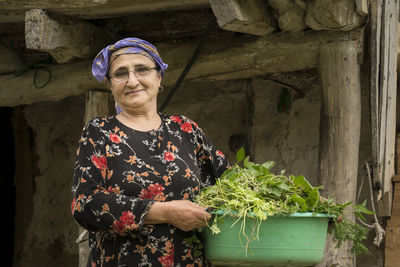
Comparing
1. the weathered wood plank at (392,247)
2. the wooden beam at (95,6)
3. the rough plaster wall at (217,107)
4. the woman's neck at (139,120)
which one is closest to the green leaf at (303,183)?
the woman's neck at (139,120)

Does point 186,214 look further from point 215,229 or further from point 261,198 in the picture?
point 261,198

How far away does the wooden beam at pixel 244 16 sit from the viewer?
148 inches

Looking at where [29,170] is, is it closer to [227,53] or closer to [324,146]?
[227,53]

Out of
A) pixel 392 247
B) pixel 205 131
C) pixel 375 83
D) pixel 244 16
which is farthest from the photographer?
pixel 205 131

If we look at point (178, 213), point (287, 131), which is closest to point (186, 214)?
point (178, 213)

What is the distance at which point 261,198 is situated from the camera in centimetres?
265

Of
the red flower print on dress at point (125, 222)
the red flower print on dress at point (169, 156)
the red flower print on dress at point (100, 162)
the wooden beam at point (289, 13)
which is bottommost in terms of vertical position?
the red flower print on dress at point (125, 222)

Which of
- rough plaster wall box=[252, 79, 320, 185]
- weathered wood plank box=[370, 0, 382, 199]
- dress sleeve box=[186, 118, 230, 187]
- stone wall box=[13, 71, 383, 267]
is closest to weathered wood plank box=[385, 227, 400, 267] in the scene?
stone wall box=[13, 71, 383, 267]

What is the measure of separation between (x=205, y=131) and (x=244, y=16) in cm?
177

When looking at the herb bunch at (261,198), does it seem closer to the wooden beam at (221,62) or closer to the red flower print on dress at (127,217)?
the red flower print on dress at (127,217)

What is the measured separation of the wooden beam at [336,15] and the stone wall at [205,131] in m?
1.12

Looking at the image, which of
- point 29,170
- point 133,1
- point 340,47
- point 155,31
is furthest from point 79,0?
point 29,170

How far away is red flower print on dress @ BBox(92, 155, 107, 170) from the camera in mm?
2609

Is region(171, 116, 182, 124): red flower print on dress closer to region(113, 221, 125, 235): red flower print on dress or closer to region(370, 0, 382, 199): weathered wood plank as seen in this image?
region(113, 221, 125, 235): red flower print on dress
